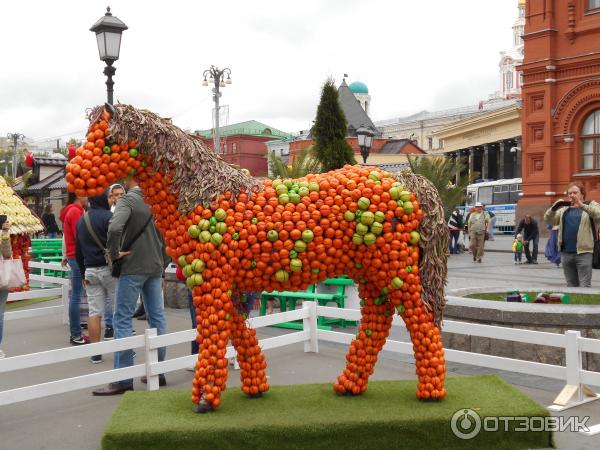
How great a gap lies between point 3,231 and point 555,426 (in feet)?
17.1

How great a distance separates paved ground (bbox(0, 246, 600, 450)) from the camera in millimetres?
4773

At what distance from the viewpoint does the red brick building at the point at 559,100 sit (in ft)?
78.8

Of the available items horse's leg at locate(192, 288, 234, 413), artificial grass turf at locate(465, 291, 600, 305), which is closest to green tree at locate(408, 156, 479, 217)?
artificial grass turf at locate(465, 291, 600, 305)

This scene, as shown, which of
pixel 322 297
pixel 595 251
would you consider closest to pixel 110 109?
pixel 322 297

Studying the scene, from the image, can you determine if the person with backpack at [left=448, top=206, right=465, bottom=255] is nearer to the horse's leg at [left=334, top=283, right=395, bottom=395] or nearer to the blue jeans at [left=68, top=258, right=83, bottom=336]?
the blue jeans at [left=68, top=258, right=83, bottom=336]

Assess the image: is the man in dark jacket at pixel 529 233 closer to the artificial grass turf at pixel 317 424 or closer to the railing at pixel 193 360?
A: the railing at pixel 193 360

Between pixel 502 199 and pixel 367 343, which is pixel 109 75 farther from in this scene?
pixel 502 199

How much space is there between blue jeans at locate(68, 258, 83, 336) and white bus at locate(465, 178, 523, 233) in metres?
28.0

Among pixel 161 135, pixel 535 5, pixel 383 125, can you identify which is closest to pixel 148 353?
pixel 161 135

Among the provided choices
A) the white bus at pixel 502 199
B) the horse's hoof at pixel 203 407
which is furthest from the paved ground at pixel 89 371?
the white bus at pixel 502 199

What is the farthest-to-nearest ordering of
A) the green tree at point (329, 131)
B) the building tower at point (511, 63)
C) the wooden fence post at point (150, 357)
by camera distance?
the building tower at point (511, 63)
the green tree at point (329, 131)
the wooden fence post at point (150, 357)

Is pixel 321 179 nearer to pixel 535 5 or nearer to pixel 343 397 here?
pixel 343 397

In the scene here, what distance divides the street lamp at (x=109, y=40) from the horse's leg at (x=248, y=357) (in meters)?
5.64

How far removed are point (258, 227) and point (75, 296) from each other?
429 cm
